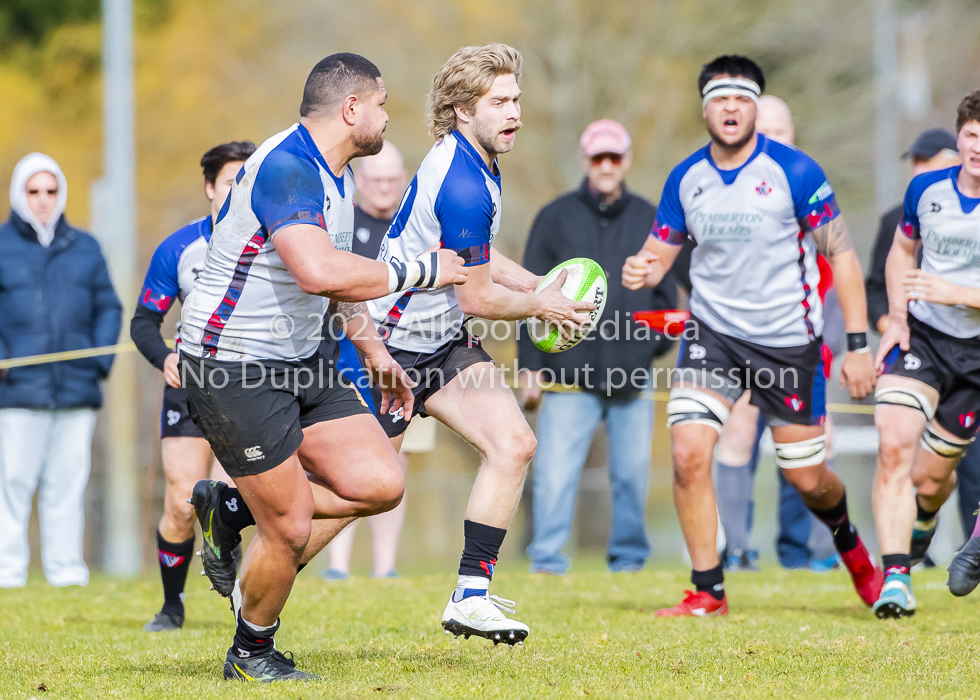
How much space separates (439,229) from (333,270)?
108cm

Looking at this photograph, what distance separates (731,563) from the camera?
964 centimetres

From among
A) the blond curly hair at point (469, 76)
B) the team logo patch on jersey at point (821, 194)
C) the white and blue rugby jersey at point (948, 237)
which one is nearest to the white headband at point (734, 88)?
the team logo patch on jersey at point (821, 194)

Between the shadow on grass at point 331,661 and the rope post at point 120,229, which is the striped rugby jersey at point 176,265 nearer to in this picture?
the shadow on grass at point 331,661

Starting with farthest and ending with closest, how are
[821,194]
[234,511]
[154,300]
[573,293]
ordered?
[154,300] < [821,194] < [573,293] < [234,511]

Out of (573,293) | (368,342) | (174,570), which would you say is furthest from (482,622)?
(174,570)

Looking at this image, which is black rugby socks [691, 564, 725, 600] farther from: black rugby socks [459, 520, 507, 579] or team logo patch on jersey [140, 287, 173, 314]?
team logo patch on jersey [140, 287, 173, 314]

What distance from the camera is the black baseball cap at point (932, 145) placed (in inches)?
352

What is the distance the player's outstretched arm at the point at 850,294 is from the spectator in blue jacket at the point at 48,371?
5599mm

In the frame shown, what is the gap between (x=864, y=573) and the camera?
6.90 meters

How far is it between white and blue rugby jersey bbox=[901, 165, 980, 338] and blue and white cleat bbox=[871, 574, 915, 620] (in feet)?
4.75

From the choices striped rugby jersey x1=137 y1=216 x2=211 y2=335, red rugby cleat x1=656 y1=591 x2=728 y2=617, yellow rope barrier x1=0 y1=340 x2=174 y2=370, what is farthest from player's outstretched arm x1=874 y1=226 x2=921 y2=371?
yellow rope barrier x1=0 y1=340 x2=174 y2=370

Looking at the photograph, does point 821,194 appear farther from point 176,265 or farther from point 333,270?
point 176,265

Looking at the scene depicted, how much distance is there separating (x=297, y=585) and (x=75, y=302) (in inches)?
116

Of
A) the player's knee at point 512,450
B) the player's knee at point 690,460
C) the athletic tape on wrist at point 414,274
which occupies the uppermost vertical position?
the athletic tape on wrist at point 414,274
